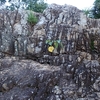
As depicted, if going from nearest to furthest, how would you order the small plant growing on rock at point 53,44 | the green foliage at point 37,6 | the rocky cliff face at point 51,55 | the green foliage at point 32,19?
the rocky cliff face at point 51,55 < the small plant growing on rock at point 53,44 < the green foliage at point 32,19 < the green foliage at point 37,6

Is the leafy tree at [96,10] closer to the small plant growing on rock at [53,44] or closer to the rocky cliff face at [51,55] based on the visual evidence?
the rocky cliff face at [51,55]

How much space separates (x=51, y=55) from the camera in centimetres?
652

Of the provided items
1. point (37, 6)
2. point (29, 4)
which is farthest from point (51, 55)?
point (29, 4)

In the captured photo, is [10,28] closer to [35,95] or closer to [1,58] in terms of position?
[1,58]

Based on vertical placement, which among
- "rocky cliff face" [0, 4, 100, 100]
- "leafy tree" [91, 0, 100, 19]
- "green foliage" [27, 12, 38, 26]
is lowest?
"rocky cliff face" [0, 4, 100, 100]

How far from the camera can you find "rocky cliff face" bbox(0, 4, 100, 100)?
516cm

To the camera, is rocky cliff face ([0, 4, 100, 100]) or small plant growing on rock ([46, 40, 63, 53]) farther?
small plant growing on rock ([46, 40, 63, 53])

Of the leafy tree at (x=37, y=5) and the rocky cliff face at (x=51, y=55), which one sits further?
the leafy tree at (x=37, y=5)

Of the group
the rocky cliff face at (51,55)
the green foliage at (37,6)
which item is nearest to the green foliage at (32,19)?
the rocky cliff face at (51,55)

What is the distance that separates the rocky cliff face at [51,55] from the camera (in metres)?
5.16

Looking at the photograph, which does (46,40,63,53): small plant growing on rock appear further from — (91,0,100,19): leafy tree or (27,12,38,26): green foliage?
(91,0,100,19): leafy tree

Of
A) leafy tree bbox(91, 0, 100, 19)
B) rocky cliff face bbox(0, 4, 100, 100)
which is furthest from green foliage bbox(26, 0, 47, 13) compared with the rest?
leafy tree bbox(91, 0, 100, 19)

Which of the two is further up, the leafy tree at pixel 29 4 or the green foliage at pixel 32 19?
the leafy tree at pixel 29 4

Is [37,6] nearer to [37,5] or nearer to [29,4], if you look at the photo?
[37,5]
